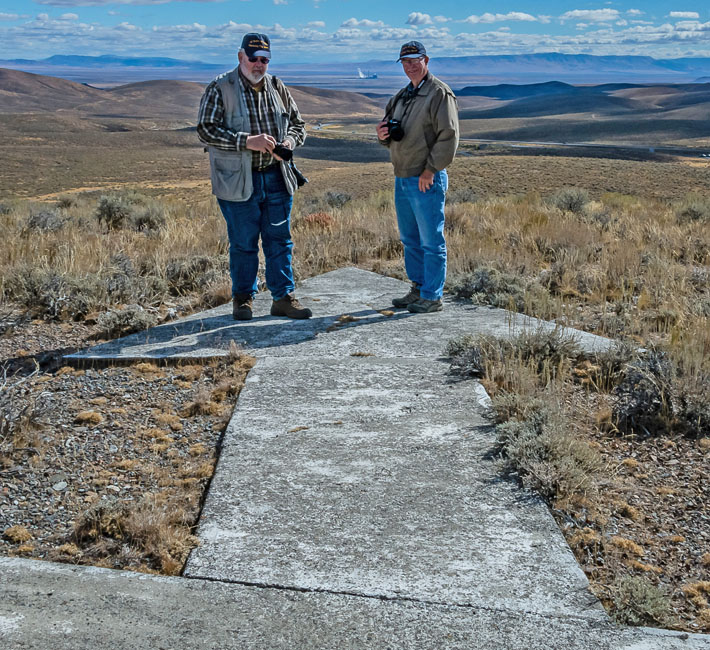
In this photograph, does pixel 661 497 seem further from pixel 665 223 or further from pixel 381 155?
pixel 381 155

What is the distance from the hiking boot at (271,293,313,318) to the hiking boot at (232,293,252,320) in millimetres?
203

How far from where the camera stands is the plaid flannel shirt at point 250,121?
15.8 ft

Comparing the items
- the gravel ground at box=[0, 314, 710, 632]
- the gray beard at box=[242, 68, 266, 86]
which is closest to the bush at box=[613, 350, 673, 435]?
the gravel ground at box=[0, 314, 710, 632]

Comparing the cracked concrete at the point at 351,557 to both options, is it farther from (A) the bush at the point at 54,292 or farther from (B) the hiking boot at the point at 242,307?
(A) the bush at the point at 54,292

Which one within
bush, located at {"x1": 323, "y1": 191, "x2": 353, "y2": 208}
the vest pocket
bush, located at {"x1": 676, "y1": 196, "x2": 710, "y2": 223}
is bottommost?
bush, located at {"x1": 323, "y1": 191, "x2": 353, "y2": 208}

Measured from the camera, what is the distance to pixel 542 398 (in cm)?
375

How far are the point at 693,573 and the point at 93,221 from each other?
9.95 meters

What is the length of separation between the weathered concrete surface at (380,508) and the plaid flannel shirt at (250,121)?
1.72m

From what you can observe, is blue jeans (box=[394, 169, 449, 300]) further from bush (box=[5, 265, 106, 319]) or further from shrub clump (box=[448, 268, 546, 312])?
bush (box=[5, 265, 106, 319])

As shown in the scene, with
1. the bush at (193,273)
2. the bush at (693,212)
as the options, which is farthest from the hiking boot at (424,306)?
the bush at (693,212)

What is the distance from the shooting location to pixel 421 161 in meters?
5.27

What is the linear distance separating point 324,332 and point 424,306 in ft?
2.79

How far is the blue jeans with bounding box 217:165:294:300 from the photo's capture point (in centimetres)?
511

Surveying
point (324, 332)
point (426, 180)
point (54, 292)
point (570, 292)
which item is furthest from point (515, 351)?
point (54, 292)
